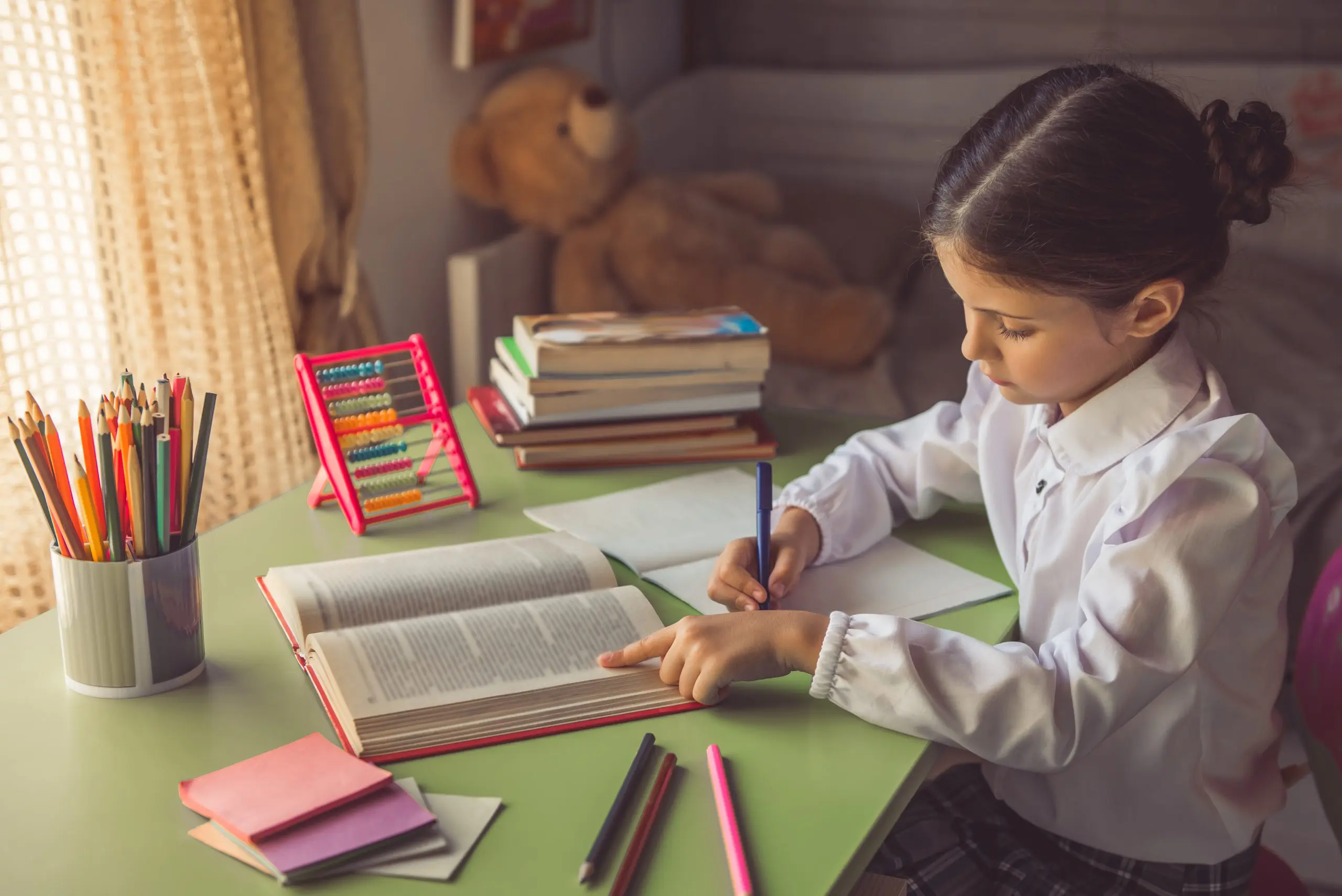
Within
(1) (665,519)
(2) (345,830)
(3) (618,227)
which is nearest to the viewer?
(2) (345,830)

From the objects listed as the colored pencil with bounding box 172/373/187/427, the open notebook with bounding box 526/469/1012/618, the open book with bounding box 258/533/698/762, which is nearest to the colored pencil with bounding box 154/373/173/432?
the colored pencil with bounding box 172/373/187/427

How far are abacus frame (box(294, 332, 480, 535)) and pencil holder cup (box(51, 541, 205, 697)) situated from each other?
287 mm

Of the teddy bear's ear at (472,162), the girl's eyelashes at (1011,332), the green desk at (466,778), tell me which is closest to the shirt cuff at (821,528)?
the green desk at (466,778)

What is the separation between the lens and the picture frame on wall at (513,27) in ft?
7.53

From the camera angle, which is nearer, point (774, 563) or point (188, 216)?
point (774, 563)

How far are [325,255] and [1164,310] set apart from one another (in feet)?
4.24

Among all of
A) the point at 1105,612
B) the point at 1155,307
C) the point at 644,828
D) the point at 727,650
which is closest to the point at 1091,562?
the point at 1105,612

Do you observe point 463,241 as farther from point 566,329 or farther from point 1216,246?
point 1216,246

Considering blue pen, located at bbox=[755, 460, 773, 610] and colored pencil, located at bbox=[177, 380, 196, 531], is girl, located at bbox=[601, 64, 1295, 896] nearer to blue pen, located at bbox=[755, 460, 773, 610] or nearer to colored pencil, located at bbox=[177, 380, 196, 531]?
blue pen, located at bbox=[755, 460, 773, 610]

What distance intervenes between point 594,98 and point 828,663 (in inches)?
68.7

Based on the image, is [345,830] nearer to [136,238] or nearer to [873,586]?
[873,586]

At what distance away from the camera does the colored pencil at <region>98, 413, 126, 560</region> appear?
0.81m

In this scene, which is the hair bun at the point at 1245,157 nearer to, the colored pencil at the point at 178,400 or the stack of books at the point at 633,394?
the stack of books at the point at 633,394

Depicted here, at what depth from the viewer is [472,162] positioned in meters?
2.37
